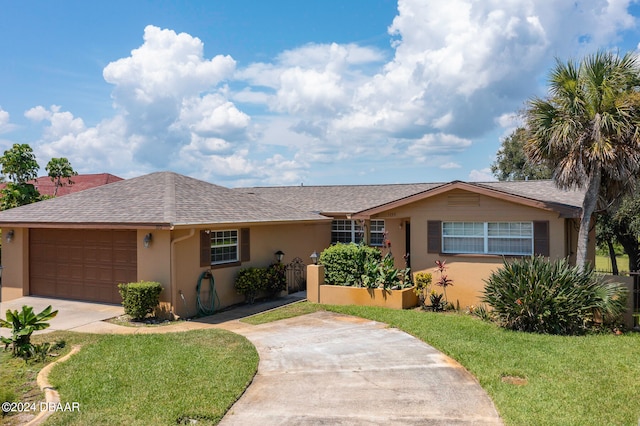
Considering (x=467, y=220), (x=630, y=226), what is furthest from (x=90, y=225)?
(x=630, y=226)

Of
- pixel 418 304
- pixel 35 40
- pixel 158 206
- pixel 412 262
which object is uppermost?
pixel 35 40

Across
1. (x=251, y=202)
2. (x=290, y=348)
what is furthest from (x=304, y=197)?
(x=290, y=348)

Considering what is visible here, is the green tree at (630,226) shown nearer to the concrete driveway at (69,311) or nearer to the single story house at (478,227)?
the single story house at (478,227)

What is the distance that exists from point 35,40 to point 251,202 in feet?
26.8

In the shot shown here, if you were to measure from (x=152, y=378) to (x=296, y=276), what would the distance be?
10.6 m

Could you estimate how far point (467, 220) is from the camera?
13570mm

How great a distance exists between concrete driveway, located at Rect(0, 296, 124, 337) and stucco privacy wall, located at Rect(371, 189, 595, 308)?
28.3ft

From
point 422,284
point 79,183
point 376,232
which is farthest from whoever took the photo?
point 79,183

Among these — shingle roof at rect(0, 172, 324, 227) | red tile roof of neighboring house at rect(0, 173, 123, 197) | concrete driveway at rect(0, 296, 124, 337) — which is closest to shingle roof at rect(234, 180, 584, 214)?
shingle roof at rect(0, 172, 324, 227)

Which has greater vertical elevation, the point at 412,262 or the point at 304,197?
the point at 304,197

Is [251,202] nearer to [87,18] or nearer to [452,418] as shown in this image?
[87,18]

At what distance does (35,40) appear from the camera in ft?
45.2

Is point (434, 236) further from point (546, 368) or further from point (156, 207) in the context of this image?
point (156, 207)

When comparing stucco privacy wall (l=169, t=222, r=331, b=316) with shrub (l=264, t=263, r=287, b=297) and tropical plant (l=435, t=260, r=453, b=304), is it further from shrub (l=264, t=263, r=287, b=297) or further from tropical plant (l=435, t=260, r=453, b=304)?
tropical plant (l=435, t=260, r=453, b=304)
